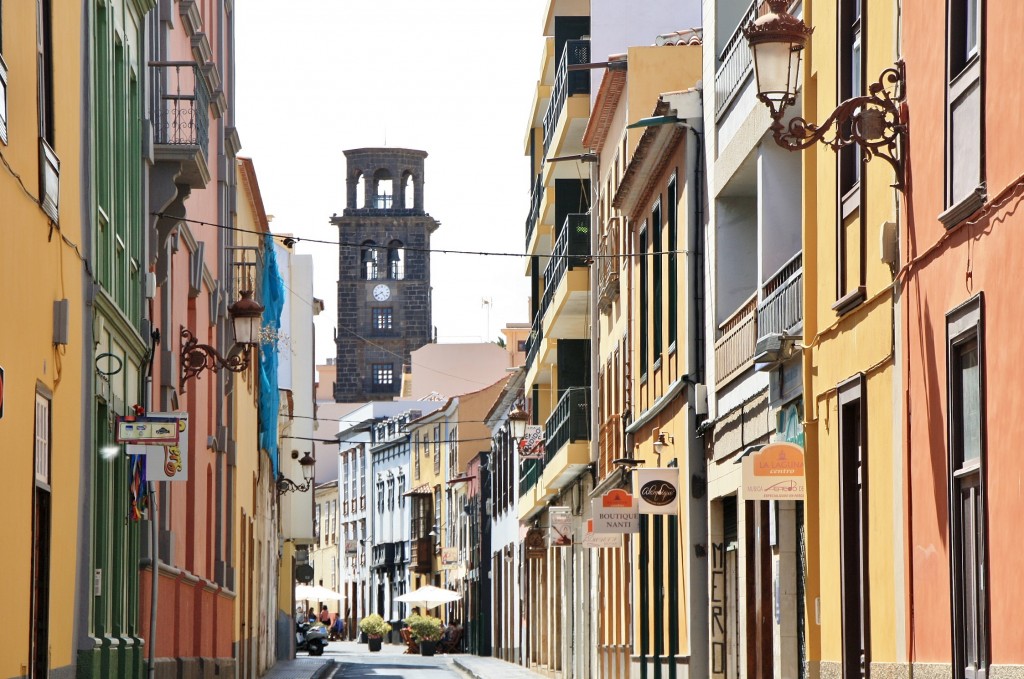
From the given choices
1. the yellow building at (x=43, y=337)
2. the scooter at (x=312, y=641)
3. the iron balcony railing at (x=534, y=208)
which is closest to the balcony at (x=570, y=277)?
the iron balcony railing at (x=534, y=208)

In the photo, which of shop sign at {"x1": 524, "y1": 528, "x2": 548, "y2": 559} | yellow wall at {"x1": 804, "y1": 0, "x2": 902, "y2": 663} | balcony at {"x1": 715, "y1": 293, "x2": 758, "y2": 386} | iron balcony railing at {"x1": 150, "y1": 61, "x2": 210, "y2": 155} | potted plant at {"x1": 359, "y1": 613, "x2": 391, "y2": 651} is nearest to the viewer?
yellow wall at {"x1": 804, "y1": 0, "x2": 902, "y2": 663}

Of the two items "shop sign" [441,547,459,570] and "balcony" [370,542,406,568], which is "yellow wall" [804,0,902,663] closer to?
"shop sign" [441,547,459,570]

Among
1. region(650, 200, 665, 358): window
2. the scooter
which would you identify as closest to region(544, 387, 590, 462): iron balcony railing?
region(650, 200, 665, 358): window

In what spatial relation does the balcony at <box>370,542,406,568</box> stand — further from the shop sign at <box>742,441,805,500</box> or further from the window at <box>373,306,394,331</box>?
the shop sign at <box>742,441,805,500</box>

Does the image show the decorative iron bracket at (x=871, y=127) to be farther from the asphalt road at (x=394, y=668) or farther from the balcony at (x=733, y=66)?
the asphalt road at (x=394, y=668)

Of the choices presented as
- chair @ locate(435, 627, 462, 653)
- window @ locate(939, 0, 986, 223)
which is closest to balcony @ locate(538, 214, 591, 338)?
window @ locate(939, 0, 986, 223)

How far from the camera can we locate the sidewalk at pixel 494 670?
41.4m

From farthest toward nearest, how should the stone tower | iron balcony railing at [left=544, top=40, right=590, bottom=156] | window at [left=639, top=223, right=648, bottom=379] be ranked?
the stone tower < iron balcony railing at [left=544, top=40, right=590, bottom=156] < window at [left=639, top=223, right=648, bottom=379]

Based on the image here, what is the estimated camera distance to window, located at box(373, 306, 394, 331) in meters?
122

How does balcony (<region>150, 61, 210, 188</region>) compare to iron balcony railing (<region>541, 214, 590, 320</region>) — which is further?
iron balcony railing (<region>541, 214, 590, 320</region>)

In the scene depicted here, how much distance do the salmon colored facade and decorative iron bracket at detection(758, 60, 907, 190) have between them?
0.39 feet

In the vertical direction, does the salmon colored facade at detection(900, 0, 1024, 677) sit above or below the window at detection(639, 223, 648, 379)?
below

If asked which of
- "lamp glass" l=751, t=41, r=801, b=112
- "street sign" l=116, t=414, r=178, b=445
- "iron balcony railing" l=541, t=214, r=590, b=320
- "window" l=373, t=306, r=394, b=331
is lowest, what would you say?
"street sign" l=116, t=414, r=178, b=445

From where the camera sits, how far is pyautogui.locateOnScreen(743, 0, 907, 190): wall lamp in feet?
38.7
